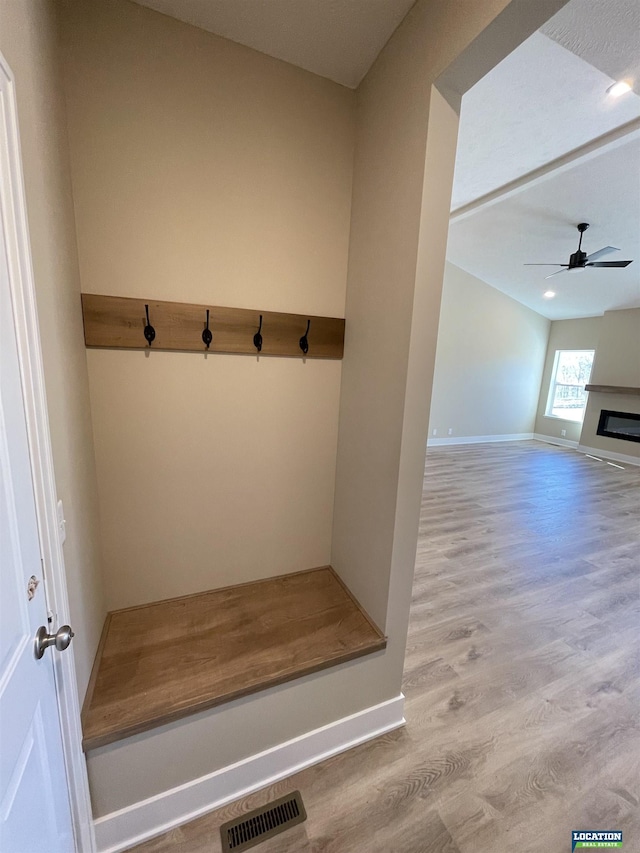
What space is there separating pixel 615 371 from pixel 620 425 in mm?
1025

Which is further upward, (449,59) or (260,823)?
(449,59)

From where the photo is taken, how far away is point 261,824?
3.79ft

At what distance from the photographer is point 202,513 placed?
156cm

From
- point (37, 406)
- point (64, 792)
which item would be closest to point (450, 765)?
point (64, 792)

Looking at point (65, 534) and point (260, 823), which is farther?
point (260, 823)

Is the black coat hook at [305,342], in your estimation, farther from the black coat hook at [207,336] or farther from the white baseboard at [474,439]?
the white baseboard at [474,439]

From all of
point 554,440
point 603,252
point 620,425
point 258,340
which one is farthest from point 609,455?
point 258,340

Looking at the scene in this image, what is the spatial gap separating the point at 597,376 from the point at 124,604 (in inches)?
331

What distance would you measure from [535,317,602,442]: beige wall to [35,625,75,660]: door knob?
8.81 metres

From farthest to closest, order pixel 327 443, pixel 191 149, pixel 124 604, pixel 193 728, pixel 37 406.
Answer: pixel 327 443
pixel 124 604
pixel 191 149
pixel 193 728
pixel 37 406

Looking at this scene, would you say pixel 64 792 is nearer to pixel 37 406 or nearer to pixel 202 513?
pixel 202 513

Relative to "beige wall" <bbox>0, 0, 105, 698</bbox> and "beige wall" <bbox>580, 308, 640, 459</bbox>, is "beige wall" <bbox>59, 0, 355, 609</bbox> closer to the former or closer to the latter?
"beige wall" <bbox>0, 0, 105, 698</bbox>

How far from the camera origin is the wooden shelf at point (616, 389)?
602cm

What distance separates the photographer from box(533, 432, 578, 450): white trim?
7390 millimetres
